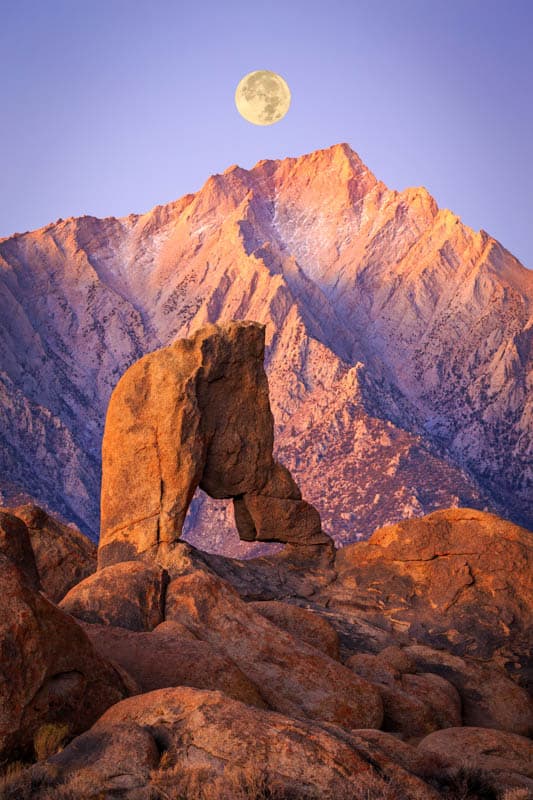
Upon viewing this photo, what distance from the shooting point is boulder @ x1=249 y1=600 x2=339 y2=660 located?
657 inches

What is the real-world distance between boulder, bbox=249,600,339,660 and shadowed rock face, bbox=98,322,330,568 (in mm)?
5533

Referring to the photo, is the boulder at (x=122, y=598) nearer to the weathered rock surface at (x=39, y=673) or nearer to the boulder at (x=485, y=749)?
the weathered rock surface at (x=39, y=673)

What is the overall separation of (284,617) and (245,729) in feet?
29.0

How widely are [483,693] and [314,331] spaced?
101m

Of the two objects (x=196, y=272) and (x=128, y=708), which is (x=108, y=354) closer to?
(x=196, y=272)

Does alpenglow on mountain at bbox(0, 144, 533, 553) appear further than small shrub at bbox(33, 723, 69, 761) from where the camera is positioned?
Yes

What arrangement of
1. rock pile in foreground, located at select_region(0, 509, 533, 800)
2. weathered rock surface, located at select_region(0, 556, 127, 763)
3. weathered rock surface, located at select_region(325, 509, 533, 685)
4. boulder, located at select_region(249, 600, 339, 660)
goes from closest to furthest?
1. rock pile in foreground, located at select_region(0, 509, 533, 800)
2. weathered rock surface, located at select_region(0, 556, 127, 763)
3. boulder, located at select_region(249, 600, 339, 660)
4. weathered rock surface, located at select_region(325, 509, 533, 685)

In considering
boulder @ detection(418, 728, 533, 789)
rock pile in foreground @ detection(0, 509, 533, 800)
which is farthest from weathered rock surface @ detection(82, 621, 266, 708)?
boulder @ detection(418, 728, 533, 789)

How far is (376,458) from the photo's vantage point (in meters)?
87.6

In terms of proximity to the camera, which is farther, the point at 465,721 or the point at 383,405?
the point at 383,405

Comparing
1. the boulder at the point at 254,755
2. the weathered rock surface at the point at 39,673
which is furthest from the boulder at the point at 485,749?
the weathered rock surface at the point at 39,673

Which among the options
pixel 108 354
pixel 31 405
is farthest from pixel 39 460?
pixel 108 354

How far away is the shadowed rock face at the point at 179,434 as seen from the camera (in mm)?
22609

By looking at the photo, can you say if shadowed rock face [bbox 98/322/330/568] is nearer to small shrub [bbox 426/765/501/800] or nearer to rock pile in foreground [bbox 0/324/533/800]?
rock pile in foreground [bbox 0/324/533/800]
